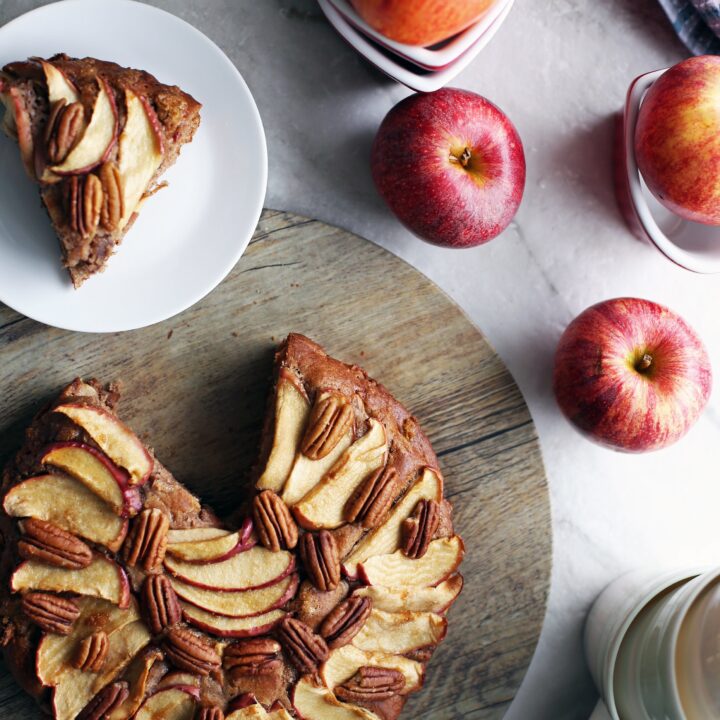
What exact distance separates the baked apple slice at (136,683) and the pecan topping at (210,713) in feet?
0.48

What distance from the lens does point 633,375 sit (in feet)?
8.18

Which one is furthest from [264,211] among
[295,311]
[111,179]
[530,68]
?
[530,68]

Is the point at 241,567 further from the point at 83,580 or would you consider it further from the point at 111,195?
the point at 111,195

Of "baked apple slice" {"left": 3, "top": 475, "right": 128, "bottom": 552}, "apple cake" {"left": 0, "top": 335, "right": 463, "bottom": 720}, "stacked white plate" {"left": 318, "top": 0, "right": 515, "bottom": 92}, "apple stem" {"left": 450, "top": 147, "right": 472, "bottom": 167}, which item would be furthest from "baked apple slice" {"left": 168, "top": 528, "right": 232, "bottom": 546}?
"stacked white plate" {"left": 318, "top": 0, "right": 515, "bottom": 92}

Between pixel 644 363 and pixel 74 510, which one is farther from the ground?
pixel 74 510

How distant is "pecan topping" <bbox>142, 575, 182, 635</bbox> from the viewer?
7.38 feet

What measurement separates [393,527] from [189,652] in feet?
2.02

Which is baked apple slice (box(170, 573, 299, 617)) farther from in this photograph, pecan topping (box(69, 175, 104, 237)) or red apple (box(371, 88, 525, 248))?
red apple (box(371, 88, 525, 248))

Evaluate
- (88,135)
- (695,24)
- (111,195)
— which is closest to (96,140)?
(88,135)

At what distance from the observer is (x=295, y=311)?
259 centimetres

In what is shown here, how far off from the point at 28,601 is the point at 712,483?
81.9 inches

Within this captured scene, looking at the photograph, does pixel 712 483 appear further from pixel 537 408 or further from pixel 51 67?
pixel 51 67

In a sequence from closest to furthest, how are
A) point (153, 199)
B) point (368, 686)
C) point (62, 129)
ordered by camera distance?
point (62, 129) < point (368, 686) < point (153, 199)

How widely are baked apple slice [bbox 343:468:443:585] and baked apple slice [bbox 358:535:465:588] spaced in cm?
2
